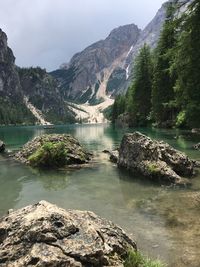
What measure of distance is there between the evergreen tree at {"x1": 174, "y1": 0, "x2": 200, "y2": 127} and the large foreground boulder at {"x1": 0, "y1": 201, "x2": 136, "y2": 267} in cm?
2069

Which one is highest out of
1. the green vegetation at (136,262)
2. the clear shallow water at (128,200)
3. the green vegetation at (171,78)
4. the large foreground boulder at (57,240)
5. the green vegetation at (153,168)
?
the green vegetation at (171,78)

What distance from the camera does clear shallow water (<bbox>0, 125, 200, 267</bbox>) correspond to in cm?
984

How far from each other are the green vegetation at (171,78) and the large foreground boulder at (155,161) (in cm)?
713

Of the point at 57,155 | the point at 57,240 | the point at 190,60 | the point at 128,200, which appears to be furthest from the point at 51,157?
the point at 57,240

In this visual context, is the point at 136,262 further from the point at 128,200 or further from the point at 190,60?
the point at 190,60

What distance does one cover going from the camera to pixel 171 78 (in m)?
65.4

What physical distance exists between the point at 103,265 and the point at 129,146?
15.6 meters

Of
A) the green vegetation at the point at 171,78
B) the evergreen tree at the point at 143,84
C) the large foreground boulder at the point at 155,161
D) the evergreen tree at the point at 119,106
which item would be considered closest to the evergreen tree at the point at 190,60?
the green vegetation at the point at 171,78

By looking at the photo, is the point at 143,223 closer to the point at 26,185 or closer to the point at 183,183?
the point at 183,183

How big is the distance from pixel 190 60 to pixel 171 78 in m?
38.8

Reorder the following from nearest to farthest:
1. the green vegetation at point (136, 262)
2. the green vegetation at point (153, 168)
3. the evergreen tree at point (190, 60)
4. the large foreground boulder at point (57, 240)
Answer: the large foreground boulder at point (57, 240) → the green vegetation at point (136, 262) → the green vegetation at point (153, 168) → the evergreen tree at point (190, 60)

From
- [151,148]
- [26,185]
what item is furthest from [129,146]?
[26,185]

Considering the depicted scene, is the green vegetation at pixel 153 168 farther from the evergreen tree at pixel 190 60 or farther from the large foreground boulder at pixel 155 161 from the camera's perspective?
the evergreen tree at pixel 190 60

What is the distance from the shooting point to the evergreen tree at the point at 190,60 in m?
25.6
